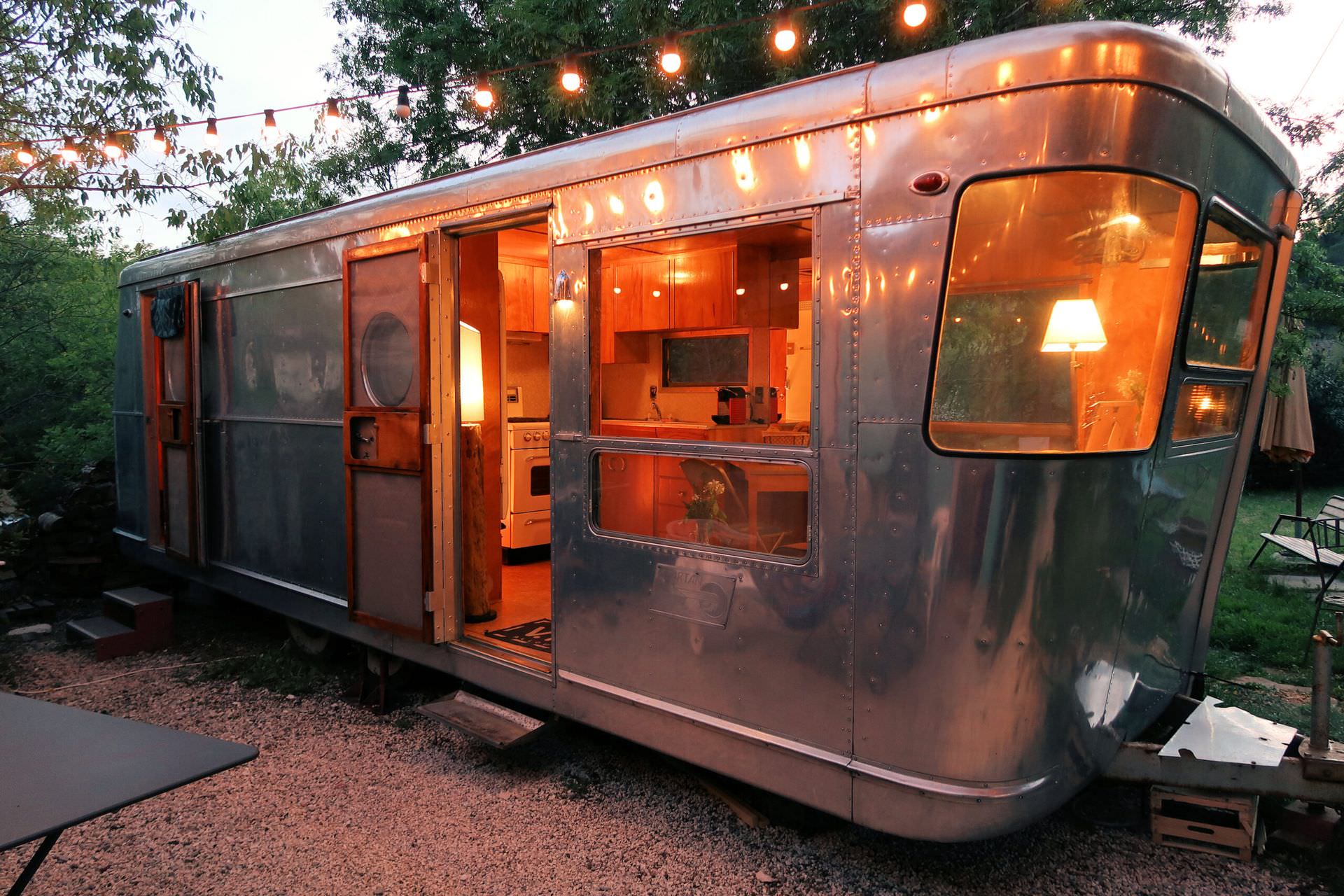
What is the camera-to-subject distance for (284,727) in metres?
4.62

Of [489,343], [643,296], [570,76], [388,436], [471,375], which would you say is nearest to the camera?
[388,436]

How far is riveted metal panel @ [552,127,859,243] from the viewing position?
9.30 ft

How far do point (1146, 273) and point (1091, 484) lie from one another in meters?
0.72

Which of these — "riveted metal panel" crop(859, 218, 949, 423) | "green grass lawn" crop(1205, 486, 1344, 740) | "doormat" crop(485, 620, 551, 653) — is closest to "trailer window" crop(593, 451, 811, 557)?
"riveted metal panel" crop(859, 218, 949, 423)

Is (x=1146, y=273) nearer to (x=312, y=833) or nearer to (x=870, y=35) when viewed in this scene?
(x=312, y=833)

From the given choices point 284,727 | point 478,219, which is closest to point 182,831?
point 284,727

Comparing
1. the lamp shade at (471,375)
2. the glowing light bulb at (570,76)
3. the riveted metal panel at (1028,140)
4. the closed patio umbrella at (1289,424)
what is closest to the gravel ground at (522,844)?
the lamp shade at (471,375)

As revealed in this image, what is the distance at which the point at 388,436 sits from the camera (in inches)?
171

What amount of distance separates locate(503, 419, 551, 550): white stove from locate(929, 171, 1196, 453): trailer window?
457 cm

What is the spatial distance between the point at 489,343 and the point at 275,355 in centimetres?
139

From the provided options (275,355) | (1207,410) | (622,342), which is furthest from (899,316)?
(622,342)

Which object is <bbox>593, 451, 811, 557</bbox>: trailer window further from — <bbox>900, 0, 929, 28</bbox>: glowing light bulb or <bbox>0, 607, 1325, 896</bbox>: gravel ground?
<bbox>900, 0, 929, 28</bbox>: glowing light bulb

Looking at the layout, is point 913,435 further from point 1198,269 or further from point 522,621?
point 522,621

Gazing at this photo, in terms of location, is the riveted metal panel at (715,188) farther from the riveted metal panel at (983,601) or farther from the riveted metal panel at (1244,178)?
the riveted metal panel at (1244,178)
